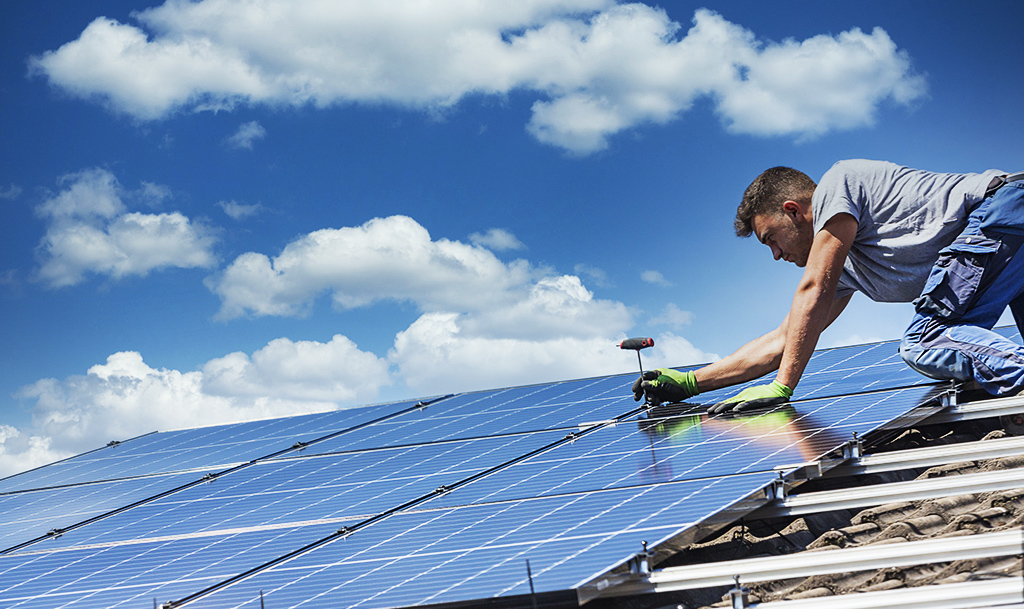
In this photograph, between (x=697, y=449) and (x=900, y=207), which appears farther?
(x=900, y=207)

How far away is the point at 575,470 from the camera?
5953 millimetres

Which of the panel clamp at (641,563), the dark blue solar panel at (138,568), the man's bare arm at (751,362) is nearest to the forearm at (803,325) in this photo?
the man's bare arm at (751,362)

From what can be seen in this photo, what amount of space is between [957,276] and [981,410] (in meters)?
1.07

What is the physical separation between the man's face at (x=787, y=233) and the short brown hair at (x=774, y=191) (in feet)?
0.20

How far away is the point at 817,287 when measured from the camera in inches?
261

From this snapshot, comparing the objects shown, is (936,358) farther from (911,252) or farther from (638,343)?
(638,343)

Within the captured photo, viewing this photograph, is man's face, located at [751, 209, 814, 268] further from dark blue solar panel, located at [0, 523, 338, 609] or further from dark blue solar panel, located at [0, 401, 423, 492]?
dark blue solar panel, located at [0, 401, 423, 492]

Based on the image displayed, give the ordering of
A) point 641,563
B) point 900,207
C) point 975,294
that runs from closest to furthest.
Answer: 1. point 641,563
2. point 975,294
3. point 900,207

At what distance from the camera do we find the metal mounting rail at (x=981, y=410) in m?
5.54

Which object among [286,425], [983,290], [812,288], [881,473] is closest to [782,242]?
[812,288]

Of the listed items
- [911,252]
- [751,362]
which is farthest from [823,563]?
[751,362]

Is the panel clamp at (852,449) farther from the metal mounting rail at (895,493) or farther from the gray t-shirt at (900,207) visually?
the gray t-shirt at (900,207)

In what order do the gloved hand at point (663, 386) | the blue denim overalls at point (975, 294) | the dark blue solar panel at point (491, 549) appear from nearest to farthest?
the dark blue solar panel at point (491, 549) < the blue denim overalls at point (975, 294) < the gloved hand at point (663, 386)

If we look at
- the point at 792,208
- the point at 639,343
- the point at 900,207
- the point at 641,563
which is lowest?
the point at 641,563
